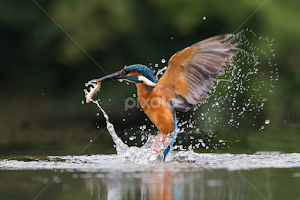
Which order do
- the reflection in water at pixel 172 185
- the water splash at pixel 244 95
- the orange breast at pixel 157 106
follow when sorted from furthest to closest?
the water splash at pixel 244 95
the orange breast at pixel 157 106
the reflection in water at pixel 172 185

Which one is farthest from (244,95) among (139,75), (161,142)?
(139,75)

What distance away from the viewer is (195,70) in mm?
4285

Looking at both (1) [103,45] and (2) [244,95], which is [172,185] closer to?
(2) [244,95]

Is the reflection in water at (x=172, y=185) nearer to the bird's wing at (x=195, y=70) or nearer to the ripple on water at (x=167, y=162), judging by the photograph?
the ripple on water at (x=167, y=162)

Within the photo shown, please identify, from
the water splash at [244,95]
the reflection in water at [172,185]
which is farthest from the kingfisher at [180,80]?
the water splash at [244,95]

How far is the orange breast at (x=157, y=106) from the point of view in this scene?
14.8 ft

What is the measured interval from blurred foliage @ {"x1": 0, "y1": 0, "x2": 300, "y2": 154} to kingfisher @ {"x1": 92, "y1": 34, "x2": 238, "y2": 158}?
215 inches

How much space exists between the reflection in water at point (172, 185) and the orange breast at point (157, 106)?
0.88m

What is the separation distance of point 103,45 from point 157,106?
7.24m

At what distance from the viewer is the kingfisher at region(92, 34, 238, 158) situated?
162 inches

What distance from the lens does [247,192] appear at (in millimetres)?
2961

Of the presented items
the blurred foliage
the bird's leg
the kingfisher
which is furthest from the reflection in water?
the blurred foliage

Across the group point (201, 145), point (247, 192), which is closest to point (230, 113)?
point (201, 145)

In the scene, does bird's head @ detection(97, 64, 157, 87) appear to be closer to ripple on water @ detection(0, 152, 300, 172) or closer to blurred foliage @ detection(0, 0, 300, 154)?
ripple on water @ detection(0, 152, 300, 172)
